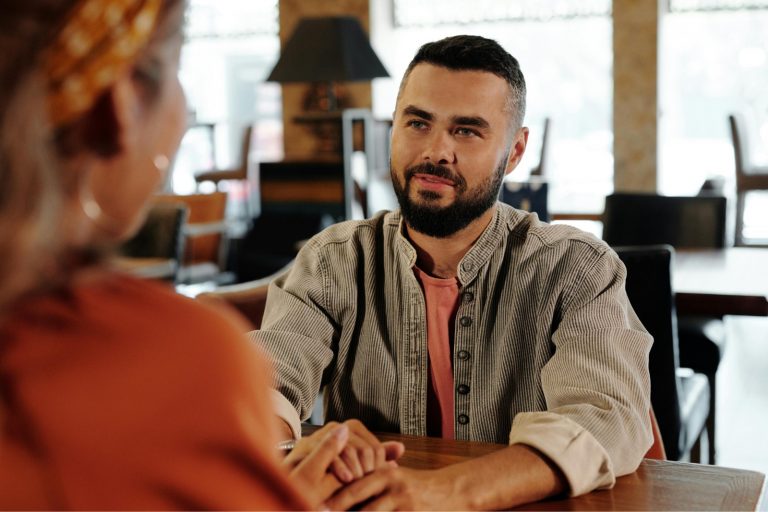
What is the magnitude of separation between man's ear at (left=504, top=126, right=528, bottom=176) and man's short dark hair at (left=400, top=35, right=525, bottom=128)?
84 millimetres

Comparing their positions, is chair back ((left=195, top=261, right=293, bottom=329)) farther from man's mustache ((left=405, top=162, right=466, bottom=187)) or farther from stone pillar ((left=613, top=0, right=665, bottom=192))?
stone pillar ((left=613, top=0, right=665, bottom=192))

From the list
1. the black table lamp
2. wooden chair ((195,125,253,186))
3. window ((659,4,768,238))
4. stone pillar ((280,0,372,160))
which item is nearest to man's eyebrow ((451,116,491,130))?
the black table lamp

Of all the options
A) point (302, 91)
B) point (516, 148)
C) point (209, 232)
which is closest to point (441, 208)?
point (516, 148)

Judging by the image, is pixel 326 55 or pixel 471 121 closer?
pixel 471 121

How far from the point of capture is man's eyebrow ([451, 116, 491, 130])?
174 centimetres

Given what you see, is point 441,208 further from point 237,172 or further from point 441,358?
point 237,172

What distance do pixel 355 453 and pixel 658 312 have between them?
4.46 ft

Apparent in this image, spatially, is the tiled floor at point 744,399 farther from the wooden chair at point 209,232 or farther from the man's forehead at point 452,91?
the wooden chair at point 209,232

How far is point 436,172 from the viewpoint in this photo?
1.74 metres

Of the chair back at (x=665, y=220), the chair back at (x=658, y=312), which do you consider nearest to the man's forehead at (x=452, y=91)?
the chair back at (x=658, y=312)

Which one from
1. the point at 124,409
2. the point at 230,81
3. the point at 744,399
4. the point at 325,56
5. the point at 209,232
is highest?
the point at 230,81

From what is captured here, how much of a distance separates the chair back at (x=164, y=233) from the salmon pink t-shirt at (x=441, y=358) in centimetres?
315

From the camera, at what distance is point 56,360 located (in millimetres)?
553

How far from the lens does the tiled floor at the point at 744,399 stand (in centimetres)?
344
